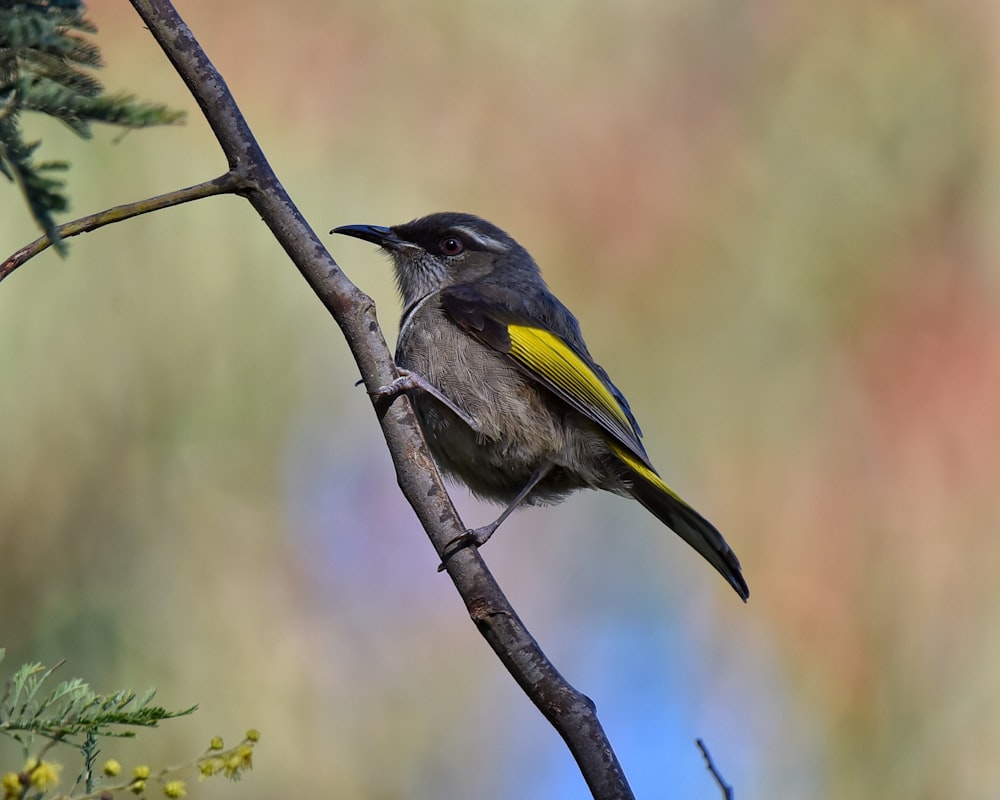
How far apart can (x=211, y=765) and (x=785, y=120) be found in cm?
678

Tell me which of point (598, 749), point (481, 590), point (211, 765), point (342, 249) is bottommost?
point (211, 765)

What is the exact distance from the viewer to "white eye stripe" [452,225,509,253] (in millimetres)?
4930

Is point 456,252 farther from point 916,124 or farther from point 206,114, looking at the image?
point 916,124

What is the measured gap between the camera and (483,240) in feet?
16.3

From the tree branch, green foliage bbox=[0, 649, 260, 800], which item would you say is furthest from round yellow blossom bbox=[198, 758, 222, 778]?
the tree branch

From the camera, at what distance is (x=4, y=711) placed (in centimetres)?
165

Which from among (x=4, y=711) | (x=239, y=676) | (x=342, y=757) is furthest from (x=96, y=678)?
(x=4, y=711)

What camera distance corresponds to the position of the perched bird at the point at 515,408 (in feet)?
13.0

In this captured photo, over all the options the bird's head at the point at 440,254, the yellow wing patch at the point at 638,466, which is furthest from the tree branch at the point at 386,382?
the bird's head at the point at 440,254

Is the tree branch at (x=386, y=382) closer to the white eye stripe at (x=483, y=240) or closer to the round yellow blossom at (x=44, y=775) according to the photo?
the round yellow blossom at (x=44, y=775)

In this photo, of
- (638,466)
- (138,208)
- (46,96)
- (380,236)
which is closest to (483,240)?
(380,236)

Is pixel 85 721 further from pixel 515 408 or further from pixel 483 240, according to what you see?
pixel 483 240

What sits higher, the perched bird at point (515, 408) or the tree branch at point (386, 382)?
the perched bird at point (515, 408)

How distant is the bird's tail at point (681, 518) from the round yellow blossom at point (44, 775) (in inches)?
89.2
